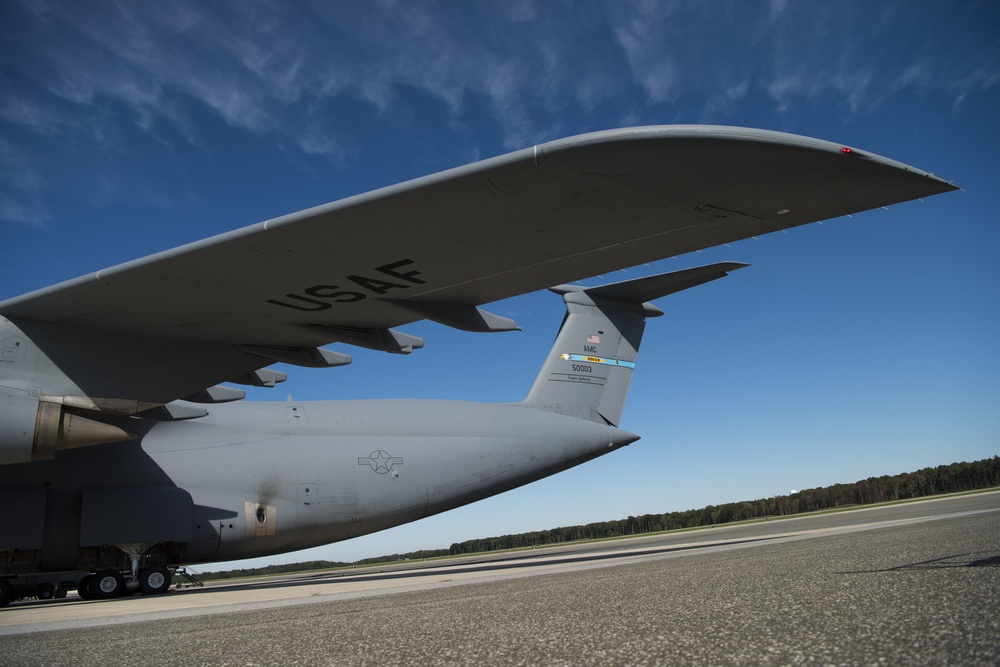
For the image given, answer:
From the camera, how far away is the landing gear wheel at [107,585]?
1110 cm

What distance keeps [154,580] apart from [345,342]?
640 cm

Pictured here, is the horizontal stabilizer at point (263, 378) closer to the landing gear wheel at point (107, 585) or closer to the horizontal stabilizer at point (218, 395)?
the horizontal stabilizer at point (218, 395)

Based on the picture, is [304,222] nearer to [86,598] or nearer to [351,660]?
[351,660]

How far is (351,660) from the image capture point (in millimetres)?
3344

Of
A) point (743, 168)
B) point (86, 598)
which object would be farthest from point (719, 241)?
point (86, 598)

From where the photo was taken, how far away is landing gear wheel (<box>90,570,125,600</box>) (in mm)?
11102

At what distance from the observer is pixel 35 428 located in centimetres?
783

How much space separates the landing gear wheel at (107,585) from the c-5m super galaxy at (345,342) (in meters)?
0.04

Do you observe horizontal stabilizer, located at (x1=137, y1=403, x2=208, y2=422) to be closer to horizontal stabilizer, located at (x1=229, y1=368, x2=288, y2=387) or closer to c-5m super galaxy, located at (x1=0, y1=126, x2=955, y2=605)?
c-5m super galaxy, located at (x1=0, y1=126, x2=955, y2=605)

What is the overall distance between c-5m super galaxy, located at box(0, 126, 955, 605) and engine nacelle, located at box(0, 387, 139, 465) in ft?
0.07

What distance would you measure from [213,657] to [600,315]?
42.1 ft

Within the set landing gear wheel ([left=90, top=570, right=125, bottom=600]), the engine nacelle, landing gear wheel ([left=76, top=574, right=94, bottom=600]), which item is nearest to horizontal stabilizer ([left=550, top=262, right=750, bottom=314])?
the engine nacelle

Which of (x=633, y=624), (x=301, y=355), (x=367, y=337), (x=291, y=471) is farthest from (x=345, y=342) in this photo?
(x=633, y=624)

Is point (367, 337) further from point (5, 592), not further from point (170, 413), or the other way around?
point (5, 592)
